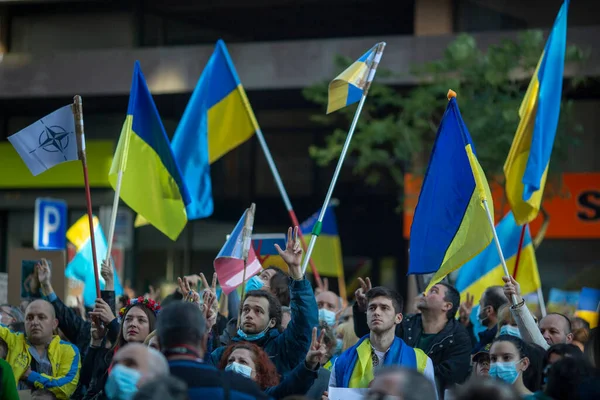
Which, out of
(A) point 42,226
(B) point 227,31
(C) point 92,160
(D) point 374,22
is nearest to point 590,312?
(A) point 42,226

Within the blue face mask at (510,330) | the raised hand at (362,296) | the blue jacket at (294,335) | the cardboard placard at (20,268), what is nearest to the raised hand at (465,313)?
the blue face mask at (510,330)

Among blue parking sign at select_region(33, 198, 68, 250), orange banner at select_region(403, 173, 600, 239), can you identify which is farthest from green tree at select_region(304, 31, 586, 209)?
blue parking sign at select_region(33, 198, 68, 250)

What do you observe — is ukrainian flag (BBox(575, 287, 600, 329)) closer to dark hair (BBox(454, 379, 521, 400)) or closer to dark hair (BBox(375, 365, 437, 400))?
dark hair (BBox(375, 365, 437, 400))

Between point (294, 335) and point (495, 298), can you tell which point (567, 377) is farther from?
point (495, 298)

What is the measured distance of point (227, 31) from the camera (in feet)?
73.0

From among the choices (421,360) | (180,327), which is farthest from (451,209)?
(180,327)

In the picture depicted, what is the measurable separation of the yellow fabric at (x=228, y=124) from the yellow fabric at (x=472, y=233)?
3.15 m

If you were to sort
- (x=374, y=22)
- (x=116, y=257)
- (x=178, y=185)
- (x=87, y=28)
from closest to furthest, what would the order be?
1. (x=178, y=185)
2. (x=116, y=257)
3. (x=374, y=22)
4. (x=87, y=28)

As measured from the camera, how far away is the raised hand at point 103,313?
7.17m

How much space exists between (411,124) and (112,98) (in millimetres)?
6569

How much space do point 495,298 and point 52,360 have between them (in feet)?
11.4

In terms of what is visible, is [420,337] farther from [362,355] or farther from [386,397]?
[386,397]

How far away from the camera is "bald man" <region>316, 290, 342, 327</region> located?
30.5 ft

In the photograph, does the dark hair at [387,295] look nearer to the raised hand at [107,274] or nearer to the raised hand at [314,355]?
the raised hand at [314,355]
